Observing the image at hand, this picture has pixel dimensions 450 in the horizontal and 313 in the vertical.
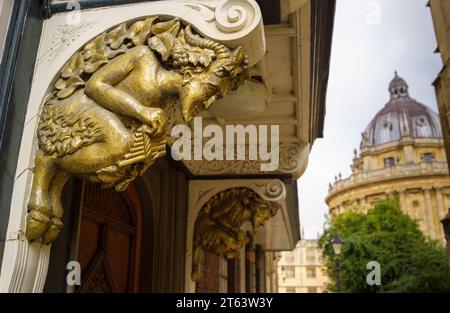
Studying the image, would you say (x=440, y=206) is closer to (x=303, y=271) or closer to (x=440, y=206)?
(x=440, y=206)

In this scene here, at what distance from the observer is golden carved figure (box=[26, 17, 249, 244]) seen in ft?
6.21

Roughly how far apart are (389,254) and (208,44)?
1205 inches

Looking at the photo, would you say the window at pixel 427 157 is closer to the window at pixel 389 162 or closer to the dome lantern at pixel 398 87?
the window at pixel 389 162

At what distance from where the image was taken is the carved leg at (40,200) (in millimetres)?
1962

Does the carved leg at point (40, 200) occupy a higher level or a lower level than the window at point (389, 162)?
lower

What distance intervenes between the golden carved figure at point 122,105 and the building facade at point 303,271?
197ft

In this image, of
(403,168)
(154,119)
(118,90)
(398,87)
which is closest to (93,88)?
(118,90)

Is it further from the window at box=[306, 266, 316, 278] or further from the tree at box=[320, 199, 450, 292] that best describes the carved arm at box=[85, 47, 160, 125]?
the window at box=[306, 266, 316, 278]

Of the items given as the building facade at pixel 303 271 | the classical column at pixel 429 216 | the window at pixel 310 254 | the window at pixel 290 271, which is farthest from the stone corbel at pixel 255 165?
the window at pixel 310 254

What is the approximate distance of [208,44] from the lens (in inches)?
79.3

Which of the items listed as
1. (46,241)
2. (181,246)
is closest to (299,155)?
(181,246)
